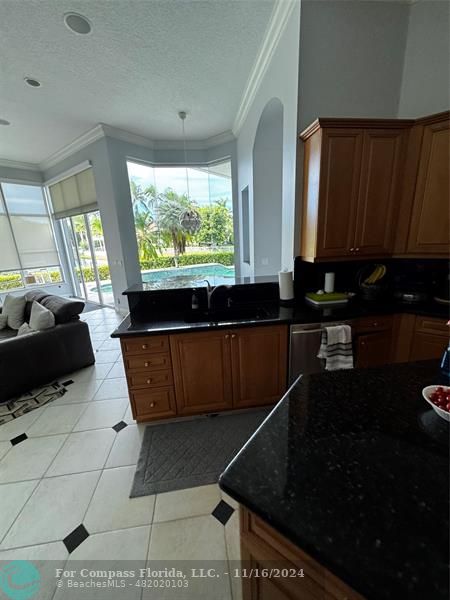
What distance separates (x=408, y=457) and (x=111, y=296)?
6.01m

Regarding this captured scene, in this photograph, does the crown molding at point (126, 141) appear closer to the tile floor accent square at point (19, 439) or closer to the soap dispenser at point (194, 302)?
the soap dispenser at point (194, 302)

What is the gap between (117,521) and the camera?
146 centimetres

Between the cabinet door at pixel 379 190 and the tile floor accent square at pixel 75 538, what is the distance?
284 cm

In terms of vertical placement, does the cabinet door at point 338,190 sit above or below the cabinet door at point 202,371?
above

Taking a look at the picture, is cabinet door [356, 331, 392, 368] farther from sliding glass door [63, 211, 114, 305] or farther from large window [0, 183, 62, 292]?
large window [0, 183, 62, 292]

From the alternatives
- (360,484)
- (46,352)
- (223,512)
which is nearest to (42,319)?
(46,352)

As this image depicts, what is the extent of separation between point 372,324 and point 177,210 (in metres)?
4.54

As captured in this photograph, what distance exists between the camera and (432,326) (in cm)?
205

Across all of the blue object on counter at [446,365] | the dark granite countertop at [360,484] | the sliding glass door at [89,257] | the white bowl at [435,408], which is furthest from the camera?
the sliding glass door at [89,257]

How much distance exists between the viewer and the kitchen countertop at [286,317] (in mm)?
1940

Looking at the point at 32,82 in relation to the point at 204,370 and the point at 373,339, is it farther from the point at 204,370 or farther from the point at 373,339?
the point at 373,339

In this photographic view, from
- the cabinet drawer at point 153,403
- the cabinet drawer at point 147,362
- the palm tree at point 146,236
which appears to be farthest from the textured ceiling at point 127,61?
the cabinet drawer at point 153,403

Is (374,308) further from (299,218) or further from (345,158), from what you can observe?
(345,158)

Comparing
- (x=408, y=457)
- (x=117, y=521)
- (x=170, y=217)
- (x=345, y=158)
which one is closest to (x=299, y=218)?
(x=345, y=158)
